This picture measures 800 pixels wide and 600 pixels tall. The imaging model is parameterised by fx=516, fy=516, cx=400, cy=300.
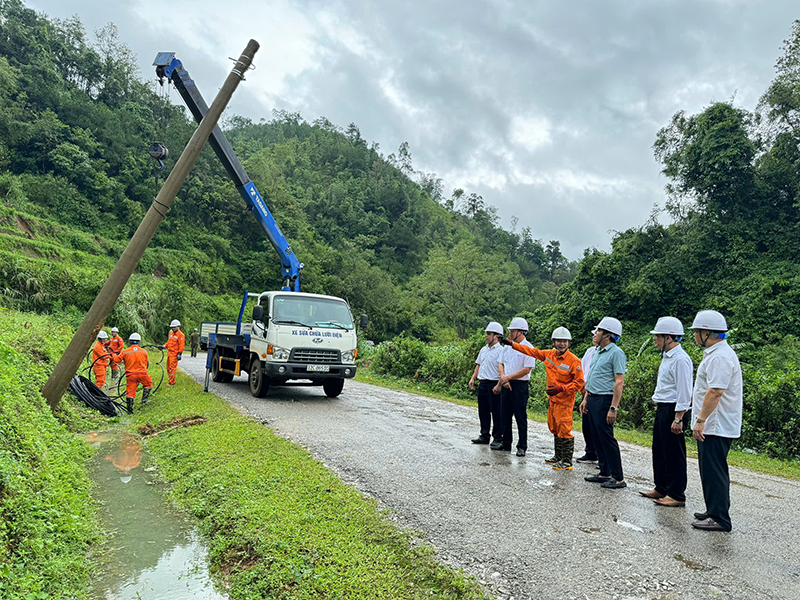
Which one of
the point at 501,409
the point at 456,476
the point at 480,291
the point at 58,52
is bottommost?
the point at 456,476

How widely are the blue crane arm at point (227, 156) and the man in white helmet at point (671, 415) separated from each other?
33.7 feet

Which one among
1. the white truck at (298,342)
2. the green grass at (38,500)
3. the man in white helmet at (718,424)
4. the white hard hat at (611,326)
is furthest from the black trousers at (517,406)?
the green grass at (38,500)

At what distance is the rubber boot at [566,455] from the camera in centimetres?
667

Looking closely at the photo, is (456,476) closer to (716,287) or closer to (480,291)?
(716,287)

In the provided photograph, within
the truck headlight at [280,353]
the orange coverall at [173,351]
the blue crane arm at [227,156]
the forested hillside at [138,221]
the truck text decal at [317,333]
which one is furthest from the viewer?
the forested hillside at [138,221]

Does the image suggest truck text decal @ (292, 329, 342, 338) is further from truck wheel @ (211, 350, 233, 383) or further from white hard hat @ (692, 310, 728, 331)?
white hard hat @ (692, 310, 728, 331)

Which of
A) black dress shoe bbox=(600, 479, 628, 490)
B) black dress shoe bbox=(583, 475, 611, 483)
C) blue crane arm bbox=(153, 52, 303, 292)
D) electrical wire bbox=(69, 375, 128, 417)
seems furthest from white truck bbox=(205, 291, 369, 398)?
black dress shoe bbox=(600, 479, 628, 490)

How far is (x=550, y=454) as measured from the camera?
7.72 meters

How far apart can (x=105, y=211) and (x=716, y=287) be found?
165ft

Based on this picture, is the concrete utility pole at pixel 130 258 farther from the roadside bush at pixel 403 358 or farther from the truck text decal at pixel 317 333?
the roadside bush at pixel 403 358

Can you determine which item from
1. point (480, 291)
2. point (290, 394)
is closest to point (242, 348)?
point (290, 394)

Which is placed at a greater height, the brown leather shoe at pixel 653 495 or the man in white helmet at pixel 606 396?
the man in white helmet at pixel 606 396

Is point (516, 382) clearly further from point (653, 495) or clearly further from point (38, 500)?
point (38, 500)

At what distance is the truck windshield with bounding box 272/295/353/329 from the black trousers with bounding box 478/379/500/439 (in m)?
4.75
